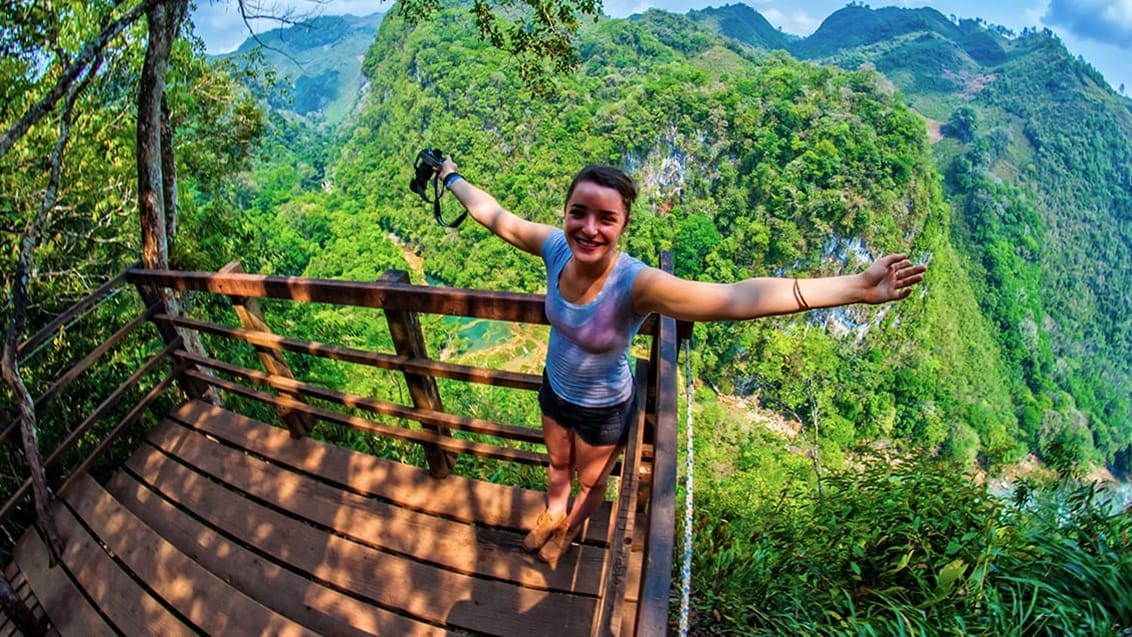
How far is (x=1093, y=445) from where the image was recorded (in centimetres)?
4366

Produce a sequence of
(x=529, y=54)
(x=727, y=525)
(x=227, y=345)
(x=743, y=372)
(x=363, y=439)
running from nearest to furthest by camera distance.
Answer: (x=727, y=525) < (x=363, y=439) < (x=529, y=54) < (x=227, y=345) < (x=743, y=372)

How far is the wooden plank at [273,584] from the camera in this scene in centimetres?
180

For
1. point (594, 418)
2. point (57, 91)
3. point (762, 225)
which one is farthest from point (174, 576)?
point (762, 225)

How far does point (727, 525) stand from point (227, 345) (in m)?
5.38

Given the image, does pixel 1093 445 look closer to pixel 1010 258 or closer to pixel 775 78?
pixel 1010 258

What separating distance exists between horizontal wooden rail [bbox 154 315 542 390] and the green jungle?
0.68m

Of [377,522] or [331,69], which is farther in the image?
[331,69]

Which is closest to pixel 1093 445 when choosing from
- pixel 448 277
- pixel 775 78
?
pixel 775 78

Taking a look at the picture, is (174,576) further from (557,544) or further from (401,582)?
(557,544)

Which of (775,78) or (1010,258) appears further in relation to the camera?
(1010,258)

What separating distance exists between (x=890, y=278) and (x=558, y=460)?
1.11 m

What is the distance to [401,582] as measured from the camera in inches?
74.9

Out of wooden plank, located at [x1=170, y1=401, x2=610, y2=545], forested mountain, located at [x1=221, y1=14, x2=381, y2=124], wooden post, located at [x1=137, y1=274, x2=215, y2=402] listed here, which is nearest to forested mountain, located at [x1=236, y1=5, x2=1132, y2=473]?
wooden plank, located at [x1=170, y1=401, x2=610, y2=545]

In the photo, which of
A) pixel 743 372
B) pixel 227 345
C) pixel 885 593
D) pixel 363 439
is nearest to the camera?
pixel 885 593
